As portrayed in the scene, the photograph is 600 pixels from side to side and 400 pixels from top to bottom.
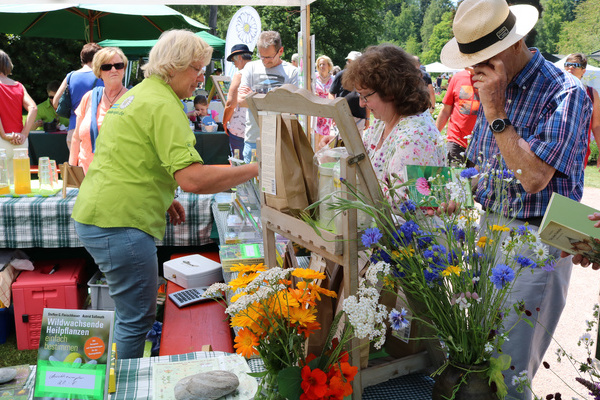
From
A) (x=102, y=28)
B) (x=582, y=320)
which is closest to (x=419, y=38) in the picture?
(x=102, y=28)

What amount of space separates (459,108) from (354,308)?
14.1ft

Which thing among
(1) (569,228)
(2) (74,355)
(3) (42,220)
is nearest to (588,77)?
(3) (42,220)

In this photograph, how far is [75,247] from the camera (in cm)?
358

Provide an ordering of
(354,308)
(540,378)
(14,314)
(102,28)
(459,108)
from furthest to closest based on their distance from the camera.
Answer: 1. (102,28)
2. (459,108)
3. (14,314)
4. (540,378)
5. (354,308)

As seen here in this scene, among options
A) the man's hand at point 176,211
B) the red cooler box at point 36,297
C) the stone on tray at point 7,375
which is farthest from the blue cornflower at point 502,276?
the red cooler box at point 36,297

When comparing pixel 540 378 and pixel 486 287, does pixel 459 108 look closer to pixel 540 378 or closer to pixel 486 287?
pixel 540 378

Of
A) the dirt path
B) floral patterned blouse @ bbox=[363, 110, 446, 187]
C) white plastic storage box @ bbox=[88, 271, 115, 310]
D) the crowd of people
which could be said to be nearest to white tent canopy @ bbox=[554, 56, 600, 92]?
the dirt path

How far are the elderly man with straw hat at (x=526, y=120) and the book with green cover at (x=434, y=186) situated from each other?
41cm

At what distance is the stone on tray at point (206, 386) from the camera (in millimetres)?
1296

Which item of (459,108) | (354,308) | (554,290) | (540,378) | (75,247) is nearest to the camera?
(354,308)

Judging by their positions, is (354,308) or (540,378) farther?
(540,378)

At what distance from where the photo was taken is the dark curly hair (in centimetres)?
184

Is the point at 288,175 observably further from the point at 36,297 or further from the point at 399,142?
the point at 36,297

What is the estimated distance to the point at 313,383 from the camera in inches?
40.4
